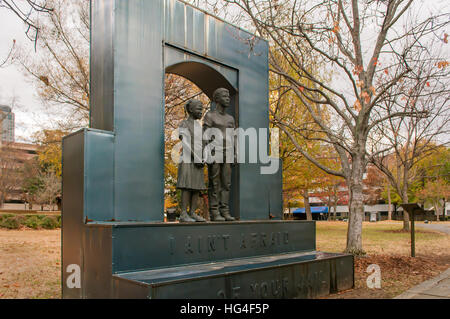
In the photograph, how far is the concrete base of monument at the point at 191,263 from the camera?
509 cm

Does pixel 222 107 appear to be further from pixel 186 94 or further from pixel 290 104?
pixel 290 104

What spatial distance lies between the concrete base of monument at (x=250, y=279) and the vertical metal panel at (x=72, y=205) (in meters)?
1.25

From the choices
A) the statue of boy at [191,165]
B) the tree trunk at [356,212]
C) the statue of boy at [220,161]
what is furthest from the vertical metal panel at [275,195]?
the tree trunk at [356,212]

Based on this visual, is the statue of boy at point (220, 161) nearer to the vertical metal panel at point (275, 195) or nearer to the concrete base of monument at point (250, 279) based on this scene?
the concrete base of monument at point (250, 279)

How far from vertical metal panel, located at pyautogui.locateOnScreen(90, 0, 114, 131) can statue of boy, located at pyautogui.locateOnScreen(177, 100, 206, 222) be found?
52.5 inches

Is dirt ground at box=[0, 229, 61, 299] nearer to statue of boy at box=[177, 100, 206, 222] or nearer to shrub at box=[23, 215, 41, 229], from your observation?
statue of boy at box=[177, 100, 206, 222]

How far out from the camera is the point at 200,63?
8109mm

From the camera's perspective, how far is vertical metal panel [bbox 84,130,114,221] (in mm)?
5949

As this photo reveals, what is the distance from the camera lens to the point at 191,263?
6.14m

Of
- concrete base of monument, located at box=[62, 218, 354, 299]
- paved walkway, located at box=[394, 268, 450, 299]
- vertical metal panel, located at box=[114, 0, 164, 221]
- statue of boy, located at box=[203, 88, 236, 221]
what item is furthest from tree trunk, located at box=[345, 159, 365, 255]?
vertical metal panel, located at box=[114, 0, 164, 221]

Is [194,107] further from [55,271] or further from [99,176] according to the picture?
[55,271]

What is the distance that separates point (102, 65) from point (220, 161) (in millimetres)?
2787

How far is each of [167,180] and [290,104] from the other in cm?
1029

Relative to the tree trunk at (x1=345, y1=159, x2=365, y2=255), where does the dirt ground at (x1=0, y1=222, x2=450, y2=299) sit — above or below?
below
